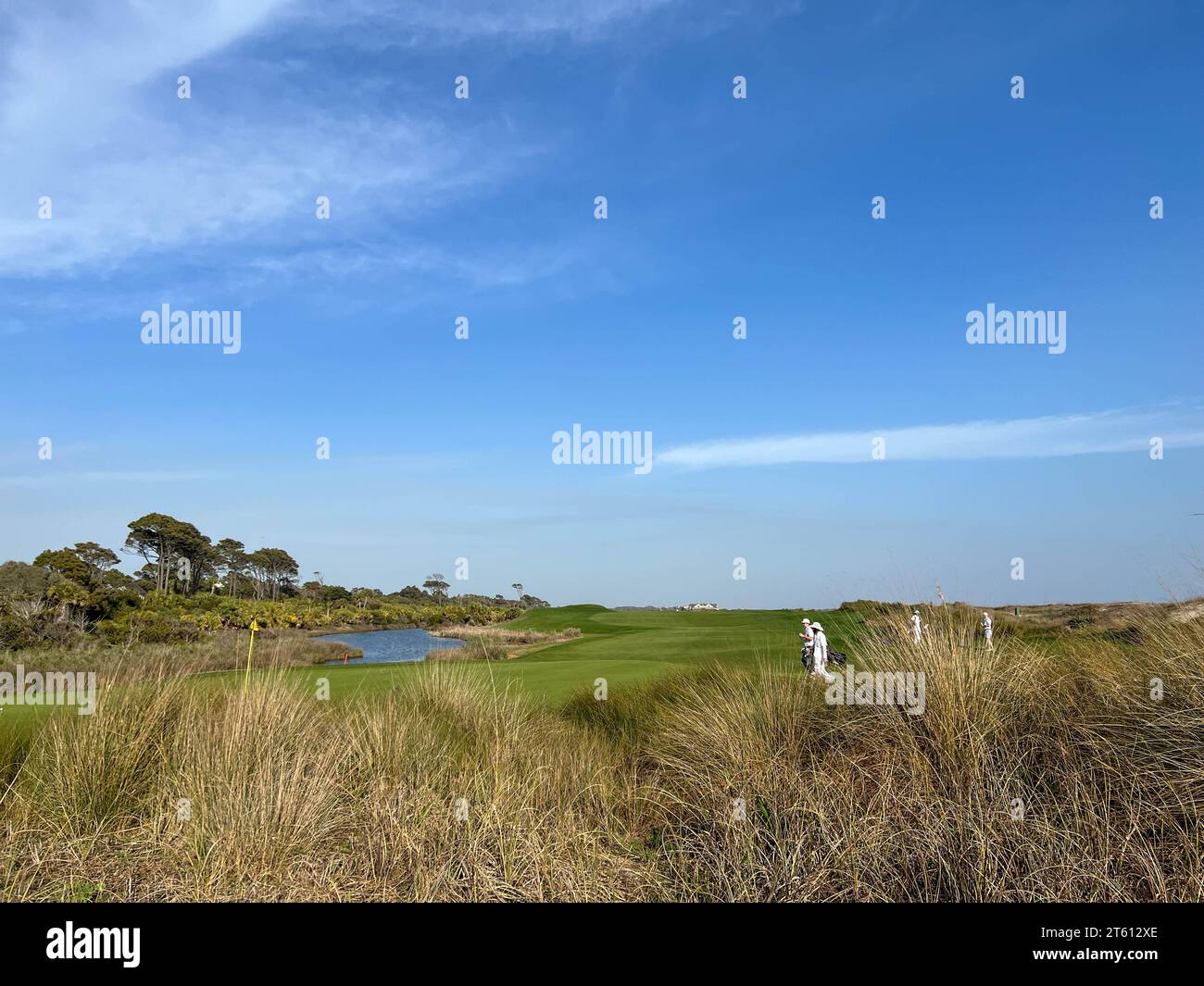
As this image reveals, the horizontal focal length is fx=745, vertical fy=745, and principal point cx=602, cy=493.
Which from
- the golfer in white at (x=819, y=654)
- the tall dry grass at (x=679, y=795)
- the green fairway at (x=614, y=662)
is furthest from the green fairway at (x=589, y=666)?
the tall dry grass at (x=679, y=795)

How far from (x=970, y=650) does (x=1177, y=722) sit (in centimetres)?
162

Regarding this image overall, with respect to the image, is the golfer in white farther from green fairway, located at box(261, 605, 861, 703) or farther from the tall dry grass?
the tall dry grass

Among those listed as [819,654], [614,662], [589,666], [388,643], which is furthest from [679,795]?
[388,643]

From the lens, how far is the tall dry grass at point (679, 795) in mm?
4566

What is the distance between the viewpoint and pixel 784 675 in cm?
818

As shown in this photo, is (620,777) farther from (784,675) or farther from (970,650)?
(970,650)

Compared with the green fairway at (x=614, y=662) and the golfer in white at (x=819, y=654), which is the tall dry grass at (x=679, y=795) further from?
the green fairway at (x=614, y=662)

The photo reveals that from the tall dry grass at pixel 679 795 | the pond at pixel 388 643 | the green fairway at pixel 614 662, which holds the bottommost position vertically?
the pond at pixel 388 643

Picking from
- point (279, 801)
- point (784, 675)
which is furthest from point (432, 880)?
point (784, 675)

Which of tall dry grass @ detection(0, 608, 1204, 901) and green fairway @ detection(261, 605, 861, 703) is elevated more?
tall dry grass @ detection(0, 608, 1204, 901)

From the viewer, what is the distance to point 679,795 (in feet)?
21.5

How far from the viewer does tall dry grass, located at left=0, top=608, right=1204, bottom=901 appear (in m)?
4.57

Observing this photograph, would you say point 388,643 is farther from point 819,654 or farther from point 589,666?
point 819,654

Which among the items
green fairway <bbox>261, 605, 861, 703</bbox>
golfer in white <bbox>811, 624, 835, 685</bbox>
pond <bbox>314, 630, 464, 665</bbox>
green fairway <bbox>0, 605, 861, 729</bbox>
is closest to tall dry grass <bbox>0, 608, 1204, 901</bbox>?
golfer in white <bbox>811, 624, 835, 685</bbox>
